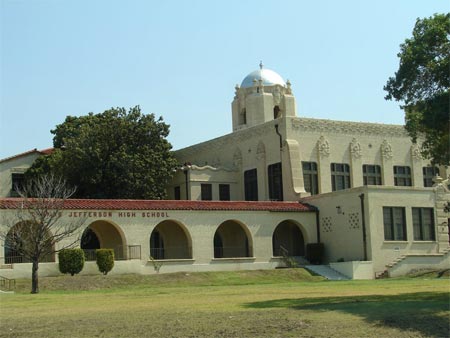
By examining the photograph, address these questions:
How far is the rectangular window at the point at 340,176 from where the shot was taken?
182 ft

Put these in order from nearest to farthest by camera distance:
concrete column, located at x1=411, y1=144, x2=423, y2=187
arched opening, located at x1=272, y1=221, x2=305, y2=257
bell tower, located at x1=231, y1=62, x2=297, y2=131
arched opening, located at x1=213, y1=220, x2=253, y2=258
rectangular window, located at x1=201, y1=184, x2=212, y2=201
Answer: arched opening, located at x1=213, y1=220, x2=253, y2=258, arched opening, located at x1=272, y1=221, x2=305, y2=257, rectangular window, located at x1=201, y1=184, x2=212, y2=201, concrete column, located at x1=411, y1=144, x2=423, y2=187, bell tower, located at x1=231, y1=62, x2=297, y2=131

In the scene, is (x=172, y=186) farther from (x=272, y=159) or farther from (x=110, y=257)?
(x=110, y=257)

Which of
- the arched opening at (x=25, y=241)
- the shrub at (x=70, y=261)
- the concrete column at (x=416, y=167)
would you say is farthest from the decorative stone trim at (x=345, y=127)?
the arched opening at (x=25, y=241)

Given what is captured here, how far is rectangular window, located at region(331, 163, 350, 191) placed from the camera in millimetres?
55353

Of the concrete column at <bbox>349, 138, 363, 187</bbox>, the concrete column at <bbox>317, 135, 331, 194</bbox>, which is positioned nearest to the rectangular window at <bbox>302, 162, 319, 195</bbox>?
the concrete column at <bbox>317, 135, 331, 194</bbox>

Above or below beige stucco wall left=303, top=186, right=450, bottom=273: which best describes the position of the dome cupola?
above

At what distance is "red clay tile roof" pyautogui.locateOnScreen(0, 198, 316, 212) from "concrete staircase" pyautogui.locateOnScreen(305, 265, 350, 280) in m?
4.47

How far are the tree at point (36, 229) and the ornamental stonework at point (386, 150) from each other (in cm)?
2609

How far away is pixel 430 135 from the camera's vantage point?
90.6ft

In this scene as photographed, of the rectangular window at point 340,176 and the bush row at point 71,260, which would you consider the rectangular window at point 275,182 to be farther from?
the bush row at point 71,260

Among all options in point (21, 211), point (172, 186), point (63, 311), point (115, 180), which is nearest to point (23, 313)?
point (63, 311)

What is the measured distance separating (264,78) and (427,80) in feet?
126

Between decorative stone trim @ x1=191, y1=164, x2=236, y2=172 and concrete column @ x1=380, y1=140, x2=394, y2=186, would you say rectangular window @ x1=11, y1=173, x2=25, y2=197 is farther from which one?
concrete column @ x1=380, y1=140, x2=394, y2=186

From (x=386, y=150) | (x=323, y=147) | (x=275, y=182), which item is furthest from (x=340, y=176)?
(x=275, y=182)
